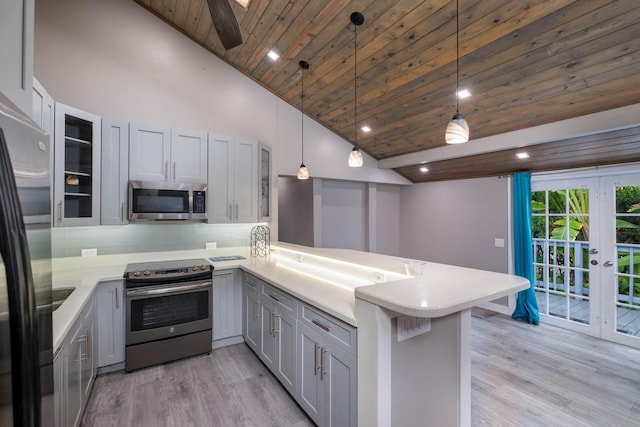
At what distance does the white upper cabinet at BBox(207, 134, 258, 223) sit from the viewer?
348cm

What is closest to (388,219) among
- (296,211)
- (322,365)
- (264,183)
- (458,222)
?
(458,222)

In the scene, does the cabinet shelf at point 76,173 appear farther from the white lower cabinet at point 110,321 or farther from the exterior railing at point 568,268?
the exterior railing at point 568,268

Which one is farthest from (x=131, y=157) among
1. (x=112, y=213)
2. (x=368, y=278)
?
(x=368, y=278)

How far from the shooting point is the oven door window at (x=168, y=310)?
2785 mm

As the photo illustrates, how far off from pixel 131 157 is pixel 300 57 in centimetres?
213

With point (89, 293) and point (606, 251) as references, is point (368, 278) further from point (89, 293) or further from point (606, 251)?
point (606, 251)

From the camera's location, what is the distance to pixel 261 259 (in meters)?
3.68

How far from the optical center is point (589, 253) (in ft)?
12.4

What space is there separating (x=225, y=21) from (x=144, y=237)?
8.40 ft

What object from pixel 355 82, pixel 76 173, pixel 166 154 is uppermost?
pixel 355 82

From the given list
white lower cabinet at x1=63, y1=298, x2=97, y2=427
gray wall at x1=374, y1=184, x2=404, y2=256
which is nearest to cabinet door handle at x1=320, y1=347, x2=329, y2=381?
white lower cabinet at x1=63, y1=298, x2=97, y2=427

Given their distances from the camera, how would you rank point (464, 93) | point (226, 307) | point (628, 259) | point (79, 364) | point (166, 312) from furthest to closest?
point (628, 259)
point (226, 307)
point (464, 93)
point (166, 312)
point (79, 364)

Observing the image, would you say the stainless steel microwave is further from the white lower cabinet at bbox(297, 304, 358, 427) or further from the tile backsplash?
the white lower cabinet at bbox(297, 304, 358, 427)

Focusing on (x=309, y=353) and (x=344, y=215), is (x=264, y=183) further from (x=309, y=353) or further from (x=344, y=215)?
(x=309, y=353)
